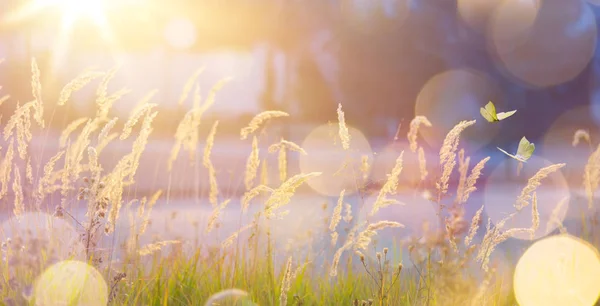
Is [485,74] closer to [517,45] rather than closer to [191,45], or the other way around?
[517,45]

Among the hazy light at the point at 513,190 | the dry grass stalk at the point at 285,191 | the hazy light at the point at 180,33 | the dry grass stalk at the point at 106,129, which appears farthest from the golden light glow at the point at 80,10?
the dry grass stalk at the point at 285,191

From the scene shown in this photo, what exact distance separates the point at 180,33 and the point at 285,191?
35.5 ft

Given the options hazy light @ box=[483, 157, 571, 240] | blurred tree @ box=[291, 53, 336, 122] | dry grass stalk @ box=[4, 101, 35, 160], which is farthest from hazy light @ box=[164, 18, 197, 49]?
dry grass stalk @ box=[4, 101, 35, 160]

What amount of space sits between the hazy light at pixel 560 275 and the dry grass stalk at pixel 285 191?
131cm

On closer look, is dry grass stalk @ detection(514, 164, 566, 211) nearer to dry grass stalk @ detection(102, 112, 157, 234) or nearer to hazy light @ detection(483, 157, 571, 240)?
dry grass stalk @ detection(102, 112, 157, 234)

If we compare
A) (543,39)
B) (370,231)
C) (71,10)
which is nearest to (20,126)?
(370,231)

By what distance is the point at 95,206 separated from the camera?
2359 mm

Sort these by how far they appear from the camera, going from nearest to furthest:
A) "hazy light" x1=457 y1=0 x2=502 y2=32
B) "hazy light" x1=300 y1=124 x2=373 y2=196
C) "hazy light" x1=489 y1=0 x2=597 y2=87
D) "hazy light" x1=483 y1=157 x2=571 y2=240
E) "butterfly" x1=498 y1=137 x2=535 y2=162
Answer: "butterfly" x1=498 y1=137 x2=535 y2=162 → "hazy light" x1=483 y1=157 x2=571 y2=240 → "hazy light" x1=300 y1=124 x2=373 y2=196 → "hazy light" x1=457 y1=0 x2=502 y2=32 → "hazy light" x1=489 y1=0 x2=597 y2=87

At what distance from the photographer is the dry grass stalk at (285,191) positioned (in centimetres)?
218

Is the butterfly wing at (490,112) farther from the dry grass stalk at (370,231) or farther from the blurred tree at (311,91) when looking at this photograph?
the blurred tree at (311,91)

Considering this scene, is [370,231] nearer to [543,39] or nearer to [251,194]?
[251,194]

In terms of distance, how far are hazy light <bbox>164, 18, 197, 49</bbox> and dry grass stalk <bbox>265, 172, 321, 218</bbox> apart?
10.7m

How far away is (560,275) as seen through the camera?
2900 mm

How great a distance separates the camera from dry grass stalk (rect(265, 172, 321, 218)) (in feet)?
7.14
